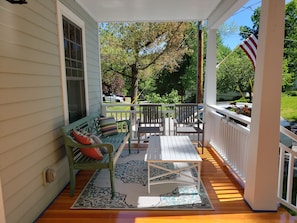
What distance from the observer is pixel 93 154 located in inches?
108

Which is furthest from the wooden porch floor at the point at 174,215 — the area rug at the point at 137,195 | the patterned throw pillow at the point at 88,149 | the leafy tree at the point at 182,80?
the leafy tree at the point at 182,80

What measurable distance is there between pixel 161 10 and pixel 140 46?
14.3 feet

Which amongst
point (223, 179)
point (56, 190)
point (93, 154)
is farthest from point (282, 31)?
point (56, 190)

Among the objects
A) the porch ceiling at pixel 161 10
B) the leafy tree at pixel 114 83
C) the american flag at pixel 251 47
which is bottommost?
the leafy tree at pixel 114 83

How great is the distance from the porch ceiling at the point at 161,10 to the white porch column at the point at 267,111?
3.65ft

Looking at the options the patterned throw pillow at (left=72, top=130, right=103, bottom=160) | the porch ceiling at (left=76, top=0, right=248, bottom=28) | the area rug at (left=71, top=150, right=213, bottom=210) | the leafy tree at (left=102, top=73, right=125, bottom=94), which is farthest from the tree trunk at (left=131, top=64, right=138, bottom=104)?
the patterned throw pillow at (left=72, top=130, right=103, bottom=160)

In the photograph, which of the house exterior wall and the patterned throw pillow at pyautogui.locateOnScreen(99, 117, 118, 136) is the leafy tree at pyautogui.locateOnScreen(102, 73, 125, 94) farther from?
the house exterior wall

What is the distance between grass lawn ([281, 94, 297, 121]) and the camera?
914 cm

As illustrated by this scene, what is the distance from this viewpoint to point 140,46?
8391mm

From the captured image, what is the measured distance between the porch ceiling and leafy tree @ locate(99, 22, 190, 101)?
11.4 ft

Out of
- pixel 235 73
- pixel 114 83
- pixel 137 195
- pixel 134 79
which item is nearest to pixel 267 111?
pixel 137 195

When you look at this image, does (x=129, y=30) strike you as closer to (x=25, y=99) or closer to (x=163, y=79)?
(x=163, y=79)

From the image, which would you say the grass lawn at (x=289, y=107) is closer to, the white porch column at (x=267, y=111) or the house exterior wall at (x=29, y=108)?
the white porch column at (x=267, y=111)

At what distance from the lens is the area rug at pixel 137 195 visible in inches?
97.1
